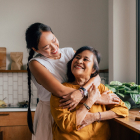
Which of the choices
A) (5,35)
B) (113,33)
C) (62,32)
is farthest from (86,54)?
(5,35)

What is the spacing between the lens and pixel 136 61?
2371mm

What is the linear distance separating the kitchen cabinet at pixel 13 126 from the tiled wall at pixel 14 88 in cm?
48

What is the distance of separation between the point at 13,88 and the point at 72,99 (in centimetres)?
214

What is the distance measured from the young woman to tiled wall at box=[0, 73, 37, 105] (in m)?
1.59

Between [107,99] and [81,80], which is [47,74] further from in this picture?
[107,99]

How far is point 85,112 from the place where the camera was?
1.17m

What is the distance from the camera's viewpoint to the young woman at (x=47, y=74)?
1.22 m

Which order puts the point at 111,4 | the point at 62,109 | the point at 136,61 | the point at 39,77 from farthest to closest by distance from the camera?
1. the point at 111,4
2. the point at 136,61
3. the point at 39,77
4. the point at 62,109

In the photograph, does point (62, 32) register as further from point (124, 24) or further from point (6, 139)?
point (6, 139)

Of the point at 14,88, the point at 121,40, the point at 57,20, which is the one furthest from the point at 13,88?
the point at 121,40

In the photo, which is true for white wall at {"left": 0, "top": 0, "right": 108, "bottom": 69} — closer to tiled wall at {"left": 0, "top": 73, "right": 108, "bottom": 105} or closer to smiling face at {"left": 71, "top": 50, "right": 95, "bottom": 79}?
tiled wall at {"left": 0, "top": 73, "right": 108, "bottom": 105}

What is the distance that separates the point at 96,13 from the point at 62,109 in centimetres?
237

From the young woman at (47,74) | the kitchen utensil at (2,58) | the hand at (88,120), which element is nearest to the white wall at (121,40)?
the young woman at (47,74)

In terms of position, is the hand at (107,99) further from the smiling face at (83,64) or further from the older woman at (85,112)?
the smiling face at (83,64)
